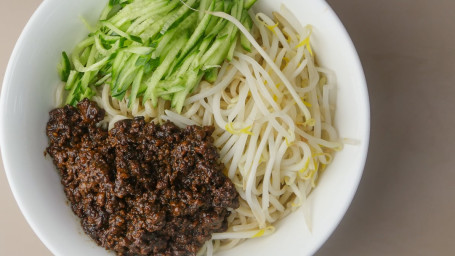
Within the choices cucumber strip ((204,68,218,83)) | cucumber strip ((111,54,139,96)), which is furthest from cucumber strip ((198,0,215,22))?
cucumber strip ((111,54,139,96))

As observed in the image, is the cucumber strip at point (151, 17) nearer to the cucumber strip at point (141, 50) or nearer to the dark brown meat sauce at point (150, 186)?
the cucumber strip at point (141, 50)

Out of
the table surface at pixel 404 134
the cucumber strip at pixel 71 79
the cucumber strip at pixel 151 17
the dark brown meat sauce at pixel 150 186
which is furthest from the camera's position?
the table surface at pixel 404 134

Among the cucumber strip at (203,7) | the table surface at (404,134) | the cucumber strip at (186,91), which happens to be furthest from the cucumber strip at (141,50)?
the table surface at (404,134)

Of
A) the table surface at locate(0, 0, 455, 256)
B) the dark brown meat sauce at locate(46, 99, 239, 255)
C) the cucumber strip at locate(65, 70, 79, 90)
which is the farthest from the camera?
the table surface at locate(0, 0, 455, 256)

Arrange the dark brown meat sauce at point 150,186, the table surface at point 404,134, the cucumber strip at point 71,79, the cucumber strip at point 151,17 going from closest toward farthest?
1. the dark brown meat sauce at point 150,186
2. the cucumber strip at point 151,17
3. the cucumber strip at point 71,79
4. the table surface at point 404,134

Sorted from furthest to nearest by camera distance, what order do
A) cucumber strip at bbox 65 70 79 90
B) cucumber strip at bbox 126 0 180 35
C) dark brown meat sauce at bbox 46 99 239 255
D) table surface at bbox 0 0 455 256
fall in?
table surface at bbox 0 0 455 256 → cucumber strip at bbox 65 70 79 90 → cucumber strip at bbox 126 0 180 35 → dark brown meat sauce at bbox 46 99 239 255

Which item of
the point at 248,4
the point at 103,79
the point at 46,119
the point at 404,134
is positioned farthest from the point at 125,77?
the point at 404,134

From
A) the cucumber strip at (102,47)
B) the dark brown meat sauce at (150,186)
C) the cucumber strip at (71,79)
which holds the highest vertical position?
the cucumber strip at (102,47)

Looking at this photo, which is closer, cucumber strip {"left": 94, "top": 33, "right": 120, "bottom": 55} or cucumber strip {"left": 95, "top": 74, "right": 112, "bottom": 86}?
cucumber strip {"left": 94, "top": 33, "right": 120, "bottom": 55}

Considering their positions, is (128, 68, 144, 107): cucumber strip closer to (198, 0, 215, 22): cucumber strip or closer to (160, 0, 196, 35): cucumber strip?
(160, 0, 196, 35): cucumber strip
